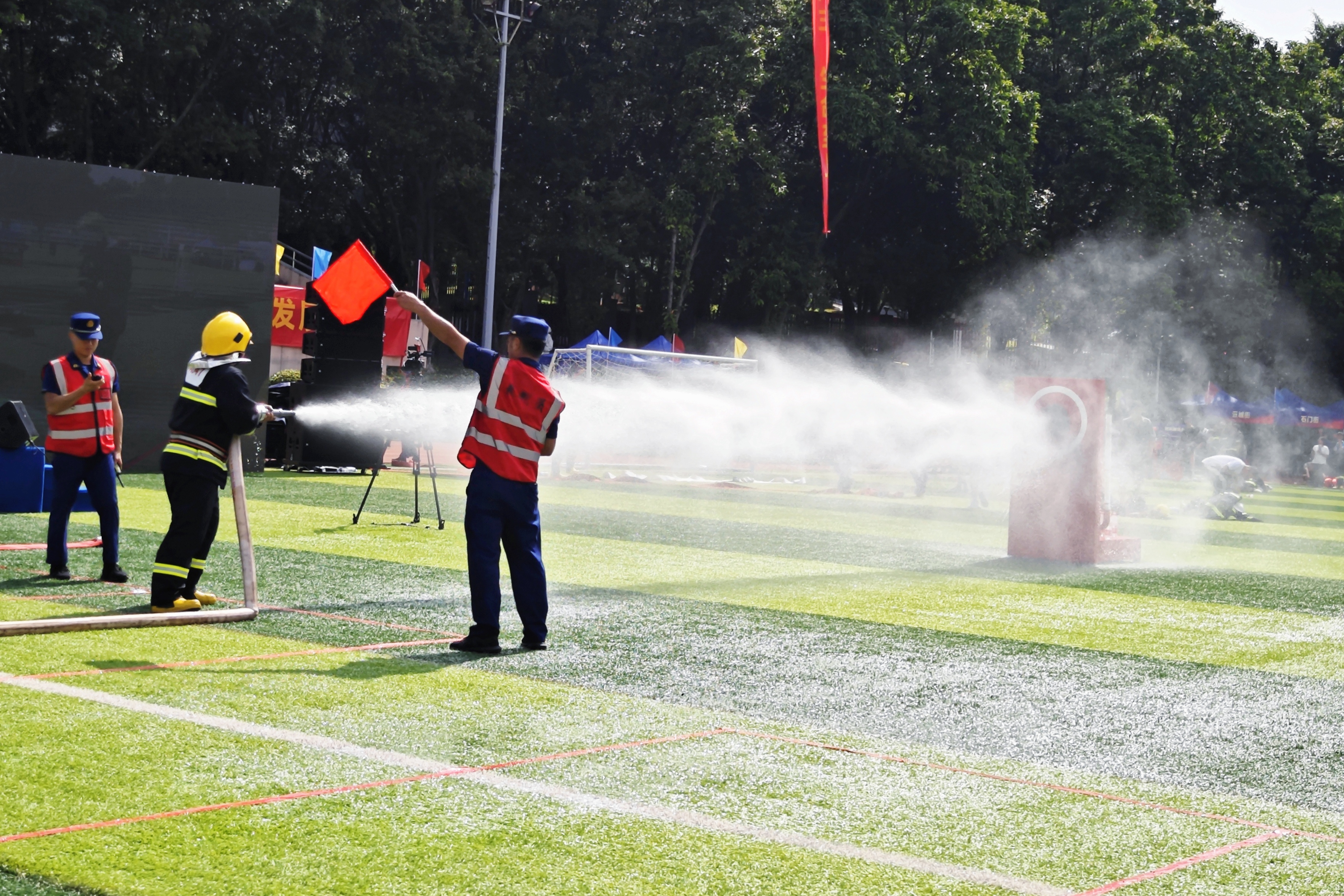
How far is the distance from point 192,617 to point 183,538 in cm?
50

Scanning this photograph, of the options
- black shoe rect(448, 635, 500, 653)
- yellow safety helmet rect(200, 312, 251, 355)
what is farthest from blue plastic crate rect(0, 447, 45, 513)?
black shoe rect(448, 635, 500, 653)

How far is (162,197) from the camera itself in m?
21.6

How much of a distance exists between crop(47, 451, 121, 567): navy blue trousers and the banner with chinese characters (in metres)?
19.5

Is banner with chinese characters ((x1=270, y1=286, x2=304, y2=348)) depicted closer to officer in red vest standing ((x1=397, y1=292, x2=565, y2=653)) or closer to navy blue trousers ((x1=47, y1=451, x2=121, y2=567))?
navy blue trousers ((x1=47, y1=451, x2=121, y2=567))

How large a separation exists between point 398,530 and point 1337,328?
5133 cm

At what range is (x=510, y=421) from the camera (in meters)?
7.94

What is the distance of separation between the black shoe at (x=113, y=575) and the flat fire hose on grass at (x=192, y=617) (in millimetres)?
1333

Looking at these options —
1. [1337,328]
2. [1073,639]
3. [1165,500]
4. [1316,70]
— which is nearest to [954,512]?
[1165,500]

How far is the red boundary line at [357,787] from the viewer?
4.36 meters

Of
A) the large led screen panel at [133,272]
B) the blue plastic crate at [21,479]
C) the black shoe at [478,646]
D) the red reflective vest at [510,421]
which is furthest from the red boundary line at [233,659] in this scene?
the large led screen panel at [133,272]

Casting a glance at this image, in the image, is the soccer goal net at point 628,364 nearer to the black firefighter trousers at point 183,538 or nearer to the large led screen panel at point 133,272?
the large led screen panel at point 133,272

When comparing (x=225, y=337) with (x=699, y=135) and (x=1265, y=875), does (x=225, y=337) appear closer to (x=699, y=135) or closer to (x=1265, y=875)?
(x=1265, y=875)

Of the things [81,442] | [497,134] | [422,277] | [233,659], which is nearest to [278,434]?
[497,134]

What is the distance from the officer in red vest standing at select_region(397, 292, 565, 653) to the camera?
791 centimetres
